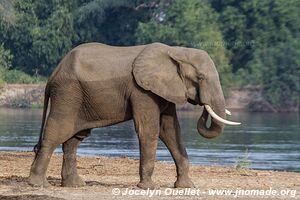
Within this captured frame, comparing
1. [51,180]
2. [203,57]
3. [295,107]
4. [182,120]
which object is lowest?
[295,107]

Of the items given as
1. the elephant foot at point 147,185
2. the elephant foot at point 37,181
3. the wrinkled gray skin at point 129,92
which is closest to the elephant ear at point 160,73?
the wrinkled gray skin at point 129,92

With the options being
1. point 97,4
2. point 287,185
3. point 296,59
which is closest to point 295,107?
point 296,59

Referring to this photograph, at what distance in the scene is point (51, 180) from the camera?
17.9 m

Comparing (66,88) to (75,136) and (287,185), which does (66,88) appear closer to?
(75,136)

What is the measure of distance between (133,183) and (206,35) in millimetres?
51430

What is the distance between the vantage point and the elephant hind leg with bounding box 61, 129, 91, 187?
16.7 meters

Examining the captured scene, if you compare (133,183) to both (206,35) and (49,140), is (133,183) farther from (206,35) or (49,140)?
(206,35)

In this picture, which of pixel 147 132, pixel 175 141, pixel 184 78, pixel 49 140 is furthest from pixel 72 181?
pixel 184 78

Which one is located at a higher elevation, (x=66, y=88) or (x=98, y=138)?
(x=66, y=88)

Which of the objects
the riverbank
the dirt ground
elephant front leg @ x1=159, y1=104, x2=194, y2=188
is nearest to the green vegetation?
the riverbank

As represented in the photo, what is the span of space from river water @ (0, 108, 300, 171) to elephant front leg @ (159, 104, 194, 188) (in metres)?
6.01

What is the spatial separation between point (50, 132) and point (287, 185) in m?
3.72

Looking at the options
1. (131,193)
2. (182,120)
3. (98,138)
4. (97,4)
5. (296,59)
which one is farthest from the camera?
(97,4)

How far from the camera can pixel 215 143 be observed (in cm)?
3666
